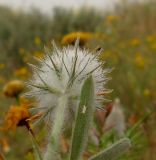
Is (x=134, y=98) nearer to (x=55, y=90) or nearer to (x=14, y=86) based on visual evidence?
(x=14, y=86)

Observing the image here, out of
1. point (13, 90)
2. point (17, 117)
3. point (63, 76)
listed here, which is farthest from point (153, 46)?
point (63, 76)

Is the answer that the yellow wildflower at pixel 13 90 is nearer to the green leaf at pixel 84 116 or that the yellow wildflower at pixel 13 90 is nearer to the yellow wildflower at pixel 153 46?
the green leaf at pixel 84 116

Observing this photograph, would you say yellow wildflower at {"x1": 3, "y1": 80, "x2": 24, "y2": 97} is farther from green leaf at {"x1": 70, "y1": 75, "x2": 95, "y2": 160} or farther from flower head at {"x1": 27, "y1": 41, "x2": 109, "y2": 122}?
green leaf at {"x1": 70, "y1": 75, "x2": 95, "y2": 160}

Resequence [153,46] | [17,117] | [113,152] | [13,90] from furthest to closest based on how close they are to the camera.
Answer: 1. [153,46]
2. [13,90]
3. [17,117]
4. [113,152]

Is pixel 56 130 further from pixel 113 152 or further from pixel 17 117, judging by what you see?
pixel 17 117

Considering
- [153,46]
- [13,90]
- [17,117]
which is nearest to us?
[17,117]

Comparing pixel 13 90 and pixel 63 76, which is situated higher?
pixel 13 90

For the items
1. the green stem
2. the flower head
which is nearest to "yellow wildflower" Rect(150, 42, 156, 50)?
the flower head

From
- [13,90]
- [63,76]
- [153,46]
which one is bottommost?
[63,76]
